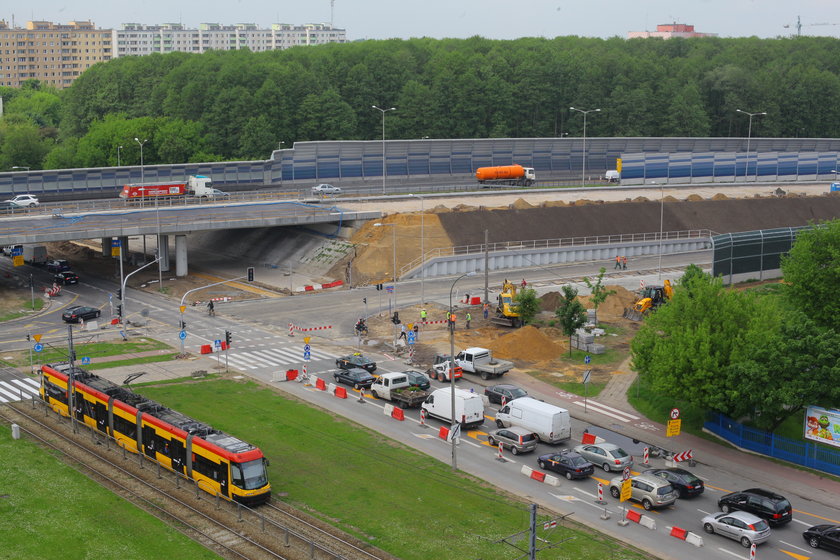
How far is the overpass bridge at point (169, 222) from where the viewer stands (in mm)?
82250

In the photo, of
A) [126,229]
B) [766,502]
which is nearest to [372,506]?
[766,502]

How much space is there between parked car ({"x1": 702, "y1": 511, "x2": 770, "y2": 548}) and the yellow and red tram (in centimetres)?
1706

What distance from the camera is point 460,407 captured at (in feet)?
157

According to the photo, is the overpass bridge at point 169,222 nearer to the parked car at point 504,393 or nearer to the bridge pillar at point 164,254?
the bridge pillar at point 164,254

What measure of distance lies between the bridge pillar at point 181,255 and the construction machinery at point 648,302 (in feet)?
138

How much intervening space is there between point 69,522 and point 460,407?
64.0 ft

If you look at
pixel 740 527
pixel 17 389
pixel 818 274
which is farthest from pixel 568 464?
pixel 17 389

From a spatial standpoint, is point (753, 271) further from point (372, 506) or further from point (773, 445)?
point (372, 506)

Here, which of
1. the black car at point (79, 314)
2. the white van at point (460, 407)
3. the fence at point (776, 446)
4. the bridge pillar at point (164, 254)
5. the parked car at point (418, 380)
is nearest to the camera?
the fence at point (776, 446)

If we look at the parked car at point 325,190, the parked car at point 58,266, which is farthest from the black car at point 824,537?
the parked car at point 325,190

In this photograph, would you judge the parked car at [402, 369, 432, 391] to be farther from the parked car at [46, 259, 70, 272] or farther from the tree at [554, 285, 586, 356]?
the parked car at [46, 259, 70, 272]

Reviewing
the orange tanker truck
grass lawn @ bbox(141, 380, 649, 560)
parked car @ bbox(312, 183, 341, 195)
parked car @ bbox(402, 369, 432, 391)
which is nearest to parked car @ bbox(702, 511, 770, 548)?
grass lawn @ bbox(141, 380, 649, 560)

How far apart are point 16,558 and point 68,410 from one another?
15150 millimetres

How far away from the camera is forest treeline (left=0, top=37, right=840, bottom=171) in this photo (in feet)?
478
